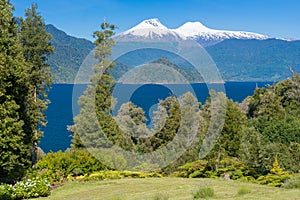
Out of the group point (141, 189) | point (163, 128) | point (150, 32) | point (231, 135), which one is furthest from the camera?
point (163, 128)

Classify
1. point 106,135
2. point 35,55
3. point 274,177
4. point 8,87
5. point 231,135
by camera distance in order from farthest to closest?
point 231,135
point 106,135
point 35,55
point 274,177
point 8,87

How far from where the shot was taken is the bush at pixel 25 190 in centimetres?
1163

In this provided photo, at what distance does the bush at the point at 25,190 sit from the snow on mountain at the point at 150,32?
7.00 metres

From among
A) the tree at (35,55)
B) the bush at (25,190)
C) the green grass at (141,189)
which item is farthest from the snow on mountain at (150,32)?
the bush at (25,190)

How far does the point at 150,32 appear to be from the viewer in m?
16.9

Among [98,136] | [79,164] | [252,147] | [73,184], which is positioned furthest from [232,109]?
[73,184]

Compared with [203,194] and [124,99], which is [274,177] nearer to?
[124,99]

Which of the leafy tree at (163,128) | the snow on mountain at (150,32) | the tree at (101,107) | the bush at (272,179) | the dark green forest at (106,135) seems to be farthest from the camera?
the leafy tree at (163,128)

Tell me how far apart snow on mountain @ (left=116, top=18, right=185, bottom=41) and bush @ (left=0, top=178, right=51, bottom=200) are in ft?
23.0

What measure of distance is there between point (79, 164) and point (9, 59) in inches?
223

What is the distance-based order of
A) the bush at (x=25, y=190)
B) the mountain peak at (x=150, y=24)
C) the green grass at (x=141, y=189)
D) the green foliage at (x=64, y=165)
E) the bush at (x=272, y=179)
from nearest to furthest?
1. the green grass at (x=141, y=189)
2. the bush at (x=25, y=190)
3. the bush at (x=272, y=179)
4. the green foliage at (x=64, y=165)
5. the mountain peak at (x=150, y=24)

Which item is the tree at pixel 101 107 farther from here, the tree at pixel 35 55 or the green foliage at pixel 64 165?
the green foliage at pixel 64 165

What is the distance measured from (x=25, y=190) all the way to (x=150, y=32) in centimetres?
860

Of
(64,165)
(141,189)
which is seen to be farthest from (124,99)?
(141,189)
